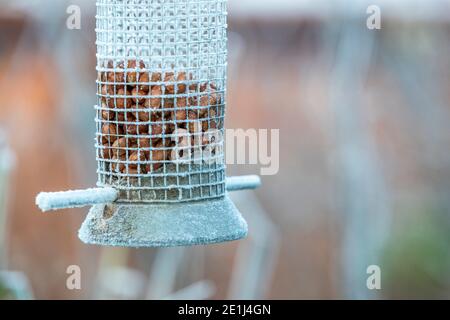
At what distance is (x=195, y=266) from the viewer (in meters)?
6.88

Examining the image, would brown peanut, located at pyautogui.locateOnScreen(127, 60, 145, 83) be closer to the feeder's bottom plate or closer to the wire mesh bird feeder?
the wire mesh bird feeder

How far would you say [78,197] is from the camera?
3109 millimetres

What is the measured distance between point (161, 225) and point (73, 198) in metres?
0.29

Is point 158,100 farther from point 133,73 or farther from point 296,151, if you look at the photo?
point 296,151

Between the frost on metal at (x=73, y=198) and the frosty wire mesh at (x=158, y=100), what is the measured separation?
7cm

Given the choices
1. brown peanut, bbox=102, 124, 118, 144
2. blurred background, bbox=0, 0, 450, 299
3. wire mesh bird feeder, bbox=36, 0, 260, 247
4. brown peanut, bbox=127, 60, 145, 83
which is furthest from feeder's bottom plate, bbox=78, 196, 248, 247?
blurred background, bbox=0, 0, 450, 299

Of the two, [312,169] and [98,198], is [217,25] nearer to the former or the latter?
[98,198]

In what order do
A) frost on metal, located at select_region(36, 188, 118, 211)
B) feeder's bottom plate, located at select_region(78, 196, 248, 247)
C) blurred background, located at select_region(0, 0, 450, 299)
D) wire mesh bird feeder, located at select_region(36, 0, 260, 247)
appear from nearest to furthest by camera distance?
frost on metal, located at select_region(36, 188, 118, 211) → feeder's bottom plate, located at select_region(78, 196, 248, 247) → wire mesh bird feeder, located at select_region(36, 0, 260, 247) → blurred background, located at select_region(0, 0, 450, 299)

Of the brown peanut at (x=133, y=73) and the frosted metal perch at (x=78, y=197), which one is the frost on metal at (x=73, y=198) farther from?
the brown peanut at (x=133, y=73)

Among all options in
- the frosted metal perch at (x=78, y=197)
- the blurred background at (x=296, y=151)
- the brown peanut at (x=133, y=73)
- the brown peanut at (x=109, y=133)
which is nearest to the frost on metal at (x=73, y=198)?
the frosted metal perch at (x=78, y=197)

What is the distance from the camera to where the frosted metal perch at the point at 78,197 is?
9.81 ft

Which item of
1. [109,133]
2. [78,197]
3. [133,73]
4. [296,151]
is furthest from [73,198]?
[296,151]

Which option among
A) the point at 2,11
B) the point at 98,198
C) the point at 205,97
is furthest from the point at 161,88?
the point at 2,11

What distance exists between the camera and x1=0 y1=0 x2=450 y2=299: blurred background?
671 centimetres
